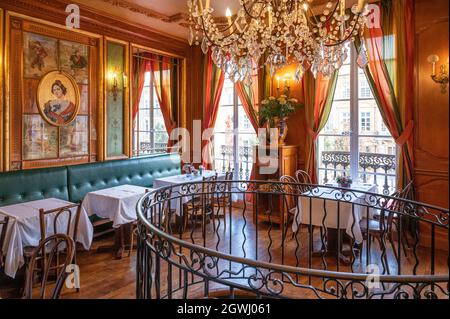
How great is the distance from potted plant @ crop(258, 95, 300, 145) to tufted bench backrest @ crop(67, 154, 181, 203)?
7.10 ft

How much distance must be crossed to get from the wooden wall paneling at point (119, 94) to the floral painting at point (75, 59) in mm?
339

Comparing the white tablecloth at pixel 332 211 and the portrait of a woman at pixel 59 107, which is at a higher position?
the portrait of a woman at pixel 59 107

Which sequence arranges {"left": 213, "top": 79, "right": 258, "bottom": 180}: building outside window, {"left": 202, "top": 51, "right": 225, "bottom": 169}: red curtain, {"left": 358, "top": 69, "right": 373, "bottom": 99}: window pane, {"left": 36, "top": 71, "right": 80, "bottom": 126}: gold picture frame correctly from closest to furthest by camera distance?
{"left": 36, "top": 71, "right": 80, "bottom": 126}: gold picture frame, {"left": 358, "top": 69, "right": 373, "bottom": 99}: window pane, {"left": 213, "top": 79, "right": 258, "bottom": 180}: building outside window, {"left": 202, "top": 51, "right": 225, "bottom": 169}: red curtain

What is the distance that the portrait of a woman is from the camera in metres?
4.82

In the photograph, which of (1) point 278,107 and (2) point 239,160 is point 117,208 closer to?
(1) point 278,107

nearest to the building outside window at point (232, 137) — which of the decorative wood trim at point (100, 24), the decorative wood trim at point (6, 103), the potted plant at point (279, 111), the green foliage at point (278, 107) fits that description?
the potted plant at point (279, 111)

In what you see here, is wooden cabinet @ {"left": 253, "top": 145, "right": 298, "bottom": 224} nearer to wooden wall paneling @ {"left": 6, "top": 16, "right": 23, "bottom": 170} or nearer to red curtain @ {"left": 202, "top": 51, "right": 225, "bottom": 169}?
red curtain @ {"left": 202, "top": 51, "right": 225, "bottom": 169}

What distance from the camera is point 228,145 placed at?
7.19m

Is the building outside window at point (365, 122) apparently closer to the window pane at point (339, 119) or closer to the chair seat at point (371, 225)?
the window pane at point (339, 119)

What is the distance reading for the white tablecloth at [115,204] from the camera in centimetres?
425

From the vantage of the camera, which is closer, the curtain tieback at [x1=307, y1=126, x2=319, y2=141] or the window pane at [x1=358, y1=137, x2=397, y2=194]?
the window pane at [x1=358, y1=137, x2=397, y2=194]

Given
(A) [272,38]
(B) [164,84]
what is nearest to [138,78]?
(B) [164,84]

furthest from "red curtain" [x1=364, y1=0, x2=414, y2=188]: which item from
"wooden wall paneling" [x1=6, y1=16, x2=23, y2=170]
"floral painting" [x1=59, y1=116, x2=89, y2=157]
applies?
"wooden wall paneling" [x1=6, y1=16, x2=23, y2=170]

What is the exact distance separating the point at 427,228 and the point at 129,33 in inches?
222
